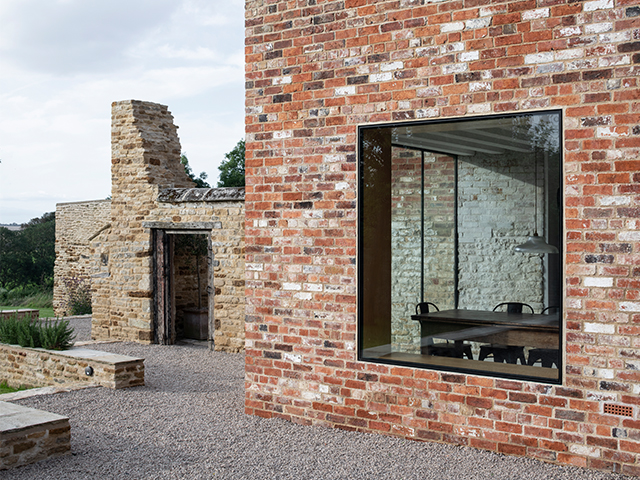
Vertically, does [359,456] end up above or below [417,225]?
below

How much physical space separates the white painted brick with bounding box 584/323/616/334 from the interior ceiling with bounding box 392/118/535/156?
4.55 ft

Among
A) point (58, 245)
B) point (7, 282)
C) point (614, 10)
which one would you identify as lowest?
point (7, 282)

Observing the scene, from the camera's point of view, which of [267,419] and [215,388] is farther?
[215,388]

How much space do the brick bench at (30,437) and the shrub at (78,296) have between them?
14714mm

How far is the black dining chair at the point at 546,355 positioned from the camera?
4.46m

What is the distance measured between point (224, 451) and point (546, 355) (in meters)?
2.61

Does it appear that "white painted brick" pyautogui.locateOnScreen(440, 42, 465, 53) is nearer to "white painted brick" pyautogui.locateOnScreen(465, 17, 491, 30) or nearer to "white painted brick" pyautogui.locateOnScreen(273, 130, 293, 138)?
"white painted brick" pyautogui.locateOnScreen(465, 17, 491, 30)

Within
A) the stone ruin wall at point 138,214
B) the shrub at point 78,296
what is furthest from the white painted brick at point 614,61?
the shrub at point 78,296

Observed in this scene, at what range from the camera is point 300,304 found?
5531 mm

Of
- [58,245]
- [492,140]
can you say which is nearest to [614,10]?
[492,140]

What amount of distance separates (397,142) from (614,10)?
6.14ft

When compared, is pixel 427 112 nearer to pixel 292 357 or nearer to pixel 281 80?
pixel 281 80

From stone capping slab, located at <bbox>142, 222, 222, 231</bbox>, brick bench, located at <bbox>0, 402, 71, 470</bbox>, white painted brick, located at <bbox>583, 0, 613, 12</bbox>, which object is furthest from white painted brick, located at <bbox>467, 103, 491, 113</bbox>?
stone capping slab, located at <bbox>142, 222, 222, 231</bbox>

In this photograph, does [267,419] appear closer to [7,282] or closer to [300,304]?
[300,304]
